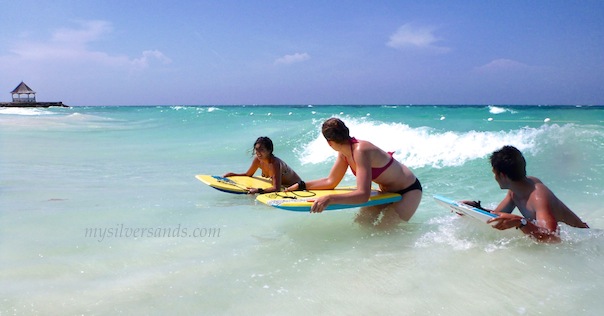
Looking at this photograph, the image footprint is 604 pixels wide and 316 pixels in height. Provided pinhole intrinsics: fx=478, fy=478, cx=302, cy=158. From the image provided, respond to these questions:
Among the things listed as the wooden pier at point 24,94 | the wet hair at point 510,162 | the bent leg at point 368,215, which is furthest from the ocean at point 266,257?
the wooden pier at point 24,94

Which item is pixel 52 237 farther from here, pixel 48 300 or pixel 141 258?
pixel 48 300

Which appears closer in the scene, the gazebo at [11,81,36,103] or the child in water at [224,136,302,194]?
the child in water at [224,136,302,194]

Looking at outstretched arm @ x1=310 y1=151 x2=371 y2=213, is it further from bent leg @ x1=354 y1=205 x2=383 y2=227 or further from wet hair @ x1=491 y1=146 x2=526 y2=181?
wet hair @ x1=491 y1=146 x2=526 y2=181

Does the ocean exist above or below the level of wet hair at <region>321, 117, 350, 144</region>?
below

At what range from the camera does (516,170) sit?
11.7 ft

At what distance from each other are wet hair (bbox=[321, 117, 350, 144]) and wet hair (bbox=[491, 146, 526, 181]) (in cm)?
115

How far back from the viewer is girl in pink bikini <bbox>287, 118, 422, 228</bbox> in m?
3.73

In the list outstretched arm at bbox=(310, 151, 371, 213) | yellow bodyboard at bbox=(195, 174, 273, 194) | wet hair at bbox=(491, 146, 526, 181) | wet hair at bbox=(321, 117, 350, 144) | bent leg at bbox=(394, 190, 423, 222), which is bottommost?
yellow bodyboard at bbox=(195, 174, 273, 194)

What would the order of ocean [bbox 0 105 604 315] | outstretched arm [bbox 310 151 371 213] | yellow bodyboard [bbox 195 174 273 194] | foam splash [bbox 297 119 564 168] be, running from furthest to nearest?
foam splash [bbox 297 119 564 168], yellow bodyboard [bbox 195 174 273 194], outstretched arm [bbox 310 151 371 213], ocean [bbox 0 105 604 315]

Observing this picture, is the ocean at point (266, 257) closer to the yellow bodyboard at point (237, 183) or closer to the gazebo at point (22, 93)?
the yellow bodyboard at point (237, 183)

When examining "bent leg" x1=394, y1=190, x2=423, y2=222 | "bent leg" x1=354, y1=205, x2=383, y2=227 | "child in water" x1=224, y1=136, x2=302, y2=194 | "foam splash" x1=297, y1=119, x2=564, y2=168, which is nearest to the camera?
"bent leg" x1=394, y1=190, x2=423, y2=222

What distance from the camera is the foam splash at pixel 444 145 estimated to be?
9.09 meters

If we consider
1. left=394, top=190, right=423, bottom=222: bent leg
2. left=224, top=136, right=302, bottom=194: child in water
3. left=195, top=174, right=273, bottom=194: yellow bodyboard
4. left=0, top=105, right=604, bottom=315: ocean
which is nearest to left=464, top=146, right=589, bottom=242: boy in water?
left=0, top=105, right=604, bottom=315: ocean

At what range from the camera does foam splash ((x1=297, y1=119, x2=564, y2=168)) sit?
9094 mm
